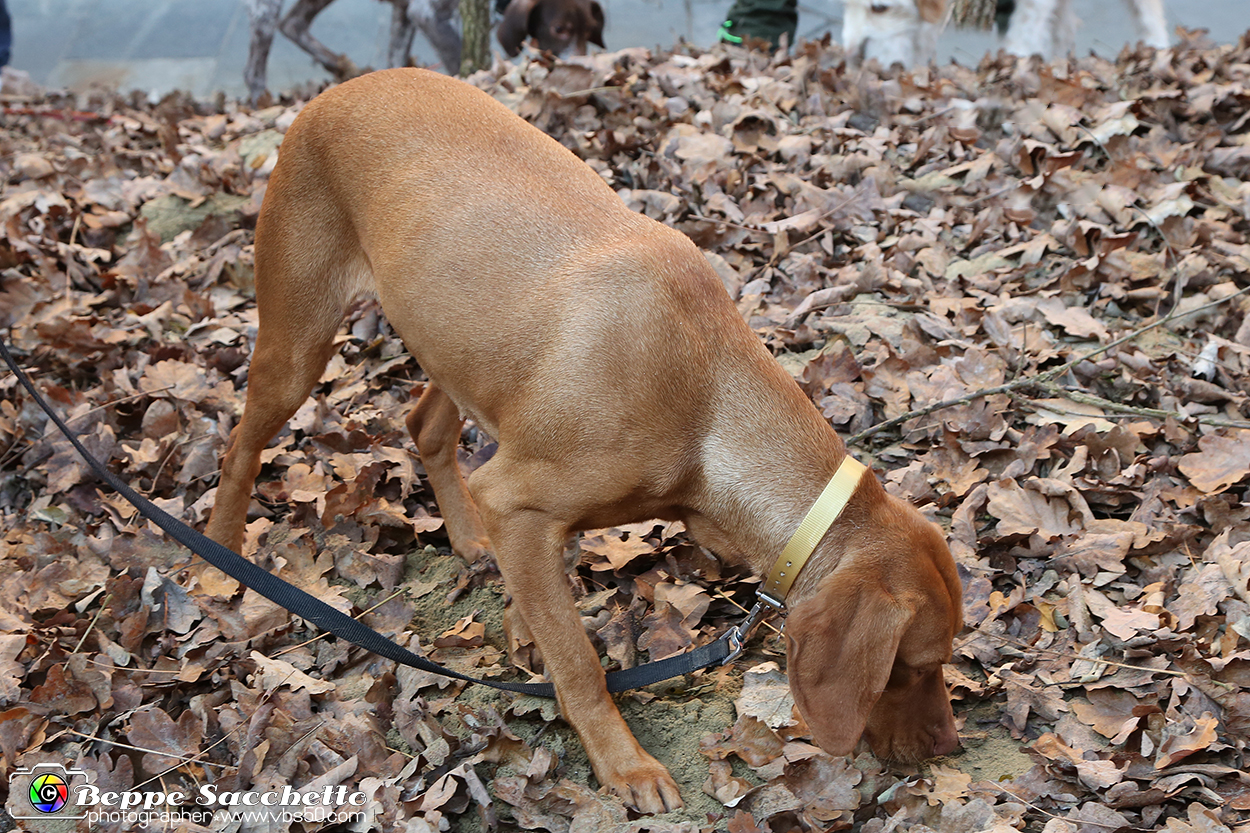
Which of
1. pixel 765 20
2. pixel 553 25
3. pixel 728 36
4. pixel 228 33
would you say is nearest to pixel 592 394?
pixel 553 25

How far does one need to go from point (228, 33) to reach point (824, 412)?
11183mm

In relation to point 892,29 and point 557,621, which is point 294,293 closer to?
point 557,621

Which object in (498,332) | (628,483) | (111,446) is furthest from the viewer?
(111,446)

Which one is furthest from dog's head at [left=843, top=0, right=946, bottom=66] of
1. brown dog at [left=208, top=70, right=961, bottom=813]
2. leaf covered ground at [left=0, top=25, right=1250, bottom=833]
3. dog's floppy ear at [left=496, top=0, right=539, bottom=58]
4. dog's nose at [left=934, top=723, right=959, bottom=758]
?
dog's nose at [left=934, top=723, right=959, bottom=758]

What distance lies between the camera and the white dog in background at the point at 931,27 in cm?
791

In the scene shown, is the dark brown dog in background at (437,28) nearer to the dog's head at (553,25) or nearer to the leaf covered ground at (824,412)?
the dog's head at (553,25)

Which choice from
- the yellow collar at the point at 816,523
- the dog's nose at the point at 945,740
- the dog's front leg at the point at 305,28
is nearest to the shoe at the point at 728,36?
the dog's front leg at the point at 305,28

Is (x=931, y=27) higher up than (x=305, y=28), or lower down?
higher up

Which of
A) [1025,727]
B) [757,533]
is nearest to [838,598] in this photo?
[757,533]

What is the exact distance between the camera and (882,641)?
2344 mm

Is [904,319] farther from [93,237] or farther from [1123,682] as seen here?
[93,237]

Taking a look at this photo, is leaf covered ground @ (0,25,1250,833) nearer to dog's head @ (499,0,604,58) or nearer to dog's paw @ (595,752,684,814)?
dog's paw @ (595,752,684,814)

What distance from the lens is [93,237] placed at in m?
A: 5.84

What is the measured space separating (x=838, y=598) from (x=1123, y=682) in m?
1.18
